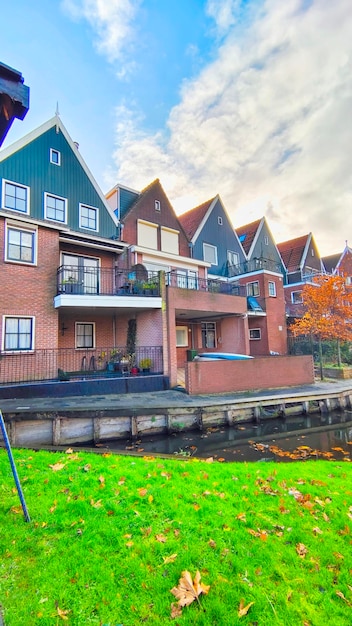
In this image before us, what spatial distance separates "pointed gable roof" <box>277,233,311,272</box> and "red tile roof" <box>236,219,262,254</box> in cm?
634

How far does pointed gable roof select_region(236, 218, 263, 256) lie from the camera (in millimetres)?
28781

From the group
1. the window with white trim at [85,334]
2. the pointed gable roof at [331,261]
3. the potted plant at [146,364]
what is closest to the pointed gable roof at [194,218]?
the window with white trim at [85,334]

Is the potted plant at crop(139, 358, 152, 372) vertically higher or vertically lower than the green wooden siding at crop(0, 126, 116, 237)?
lower

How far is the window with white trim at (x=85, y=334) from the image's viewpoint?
16.2 metres

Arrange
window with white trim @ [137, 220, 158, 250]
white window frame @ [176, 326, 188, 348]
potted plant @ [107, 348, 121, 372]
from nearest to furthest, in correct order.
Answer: potted plant @ [107, 348, 121, 372]
window with white trim @ [137, 220, 158, 250]
white window frame @ [176, 326, 188, 348]

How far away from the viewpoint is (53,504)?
393 cm

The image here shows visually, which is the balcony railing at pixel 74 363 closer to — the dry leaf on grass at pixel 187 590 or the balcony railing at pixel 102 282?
the balcony railing at pixel 102 282

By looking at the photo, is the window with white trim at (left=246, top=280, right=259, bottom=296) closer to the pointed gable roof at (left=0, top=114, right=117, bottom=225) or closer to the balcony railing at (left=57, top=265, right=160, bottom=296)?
the balcony railing at (left=57, top=265, right=160, bottom=296)

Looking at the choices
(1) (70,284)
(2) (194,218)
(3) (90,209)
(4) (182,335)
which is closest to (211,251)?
(2) (194,218)

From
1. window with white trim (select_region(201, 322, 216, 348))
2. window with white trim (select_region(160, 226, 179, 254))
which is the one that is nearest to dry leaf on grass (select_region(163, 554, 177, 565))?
window with white trim (select_region(201, 322, 216, 348))

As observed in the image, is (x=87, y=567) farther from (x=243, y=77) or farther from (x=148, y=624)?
(x=243, y=77)

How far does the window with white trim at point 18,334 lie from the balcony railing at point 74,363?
37 centimetres

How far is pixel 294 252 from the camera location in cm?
3384

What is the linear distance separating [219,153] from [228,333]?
11.1 m
